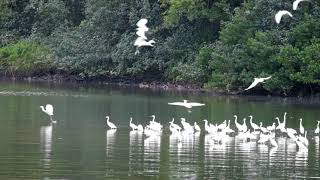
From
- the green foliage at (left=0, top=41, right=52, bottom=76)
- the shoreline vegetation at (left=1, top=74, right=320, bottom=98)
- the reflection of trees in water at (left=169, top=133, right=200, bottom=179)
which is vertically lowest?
the reflection of trees in water at (left=169, top=133, right=200, bottom=179)

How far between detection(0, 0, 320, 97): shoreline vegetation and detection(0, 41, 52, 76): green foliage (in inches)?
2.6

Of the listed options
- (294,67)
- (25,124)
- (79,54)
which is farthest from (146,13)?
(25,124)

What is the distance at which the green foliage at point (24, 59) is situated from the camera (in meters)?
64.8

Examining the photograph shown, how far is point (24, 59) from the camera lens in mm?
65625

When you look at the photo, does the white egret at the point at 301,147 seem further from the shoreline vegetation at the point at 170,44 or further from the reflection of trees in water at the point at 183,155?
the shoreline vegetation at the point at 170,44

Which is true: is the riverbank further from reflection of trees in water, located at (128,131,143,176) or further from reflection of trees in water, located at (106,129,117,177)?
reflection of trees in water, located at (128,131,143,176)

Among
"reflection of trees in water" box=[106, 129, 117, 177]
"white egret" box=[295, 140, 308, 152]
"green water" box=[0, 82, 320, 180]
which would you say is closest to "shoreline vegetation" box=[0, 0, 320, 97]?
"green water" box=[0, 82, 320, 180]

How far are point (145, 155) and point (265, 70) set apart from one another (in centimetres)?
2457

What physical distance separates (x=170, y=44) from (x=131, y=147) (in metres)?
31.2

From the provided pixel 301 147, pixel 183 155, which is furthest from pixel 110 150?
pixel 301 147

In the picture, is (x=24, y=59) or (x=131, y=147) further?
(x=24, y=59)

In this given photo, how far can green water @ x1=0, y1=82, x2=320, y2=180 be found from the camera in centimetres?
2297

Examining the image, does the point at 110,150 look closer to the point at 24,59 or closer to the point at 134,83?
the point at 134,83

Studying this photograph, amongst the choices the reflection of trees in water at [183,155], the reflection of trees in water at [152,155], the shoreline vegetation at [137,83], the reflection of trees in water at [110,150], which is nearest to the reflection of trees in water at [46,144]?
the reflection of trees in water at [110,150]
